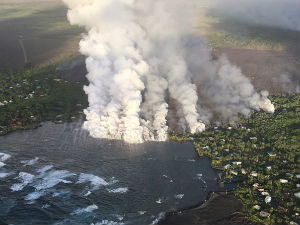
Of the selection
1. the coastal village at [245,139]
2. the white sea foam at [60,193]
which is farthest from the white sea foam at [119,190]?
the coastal village at [245,139]

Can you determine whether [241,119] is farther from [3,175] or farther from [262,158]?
[3,175]

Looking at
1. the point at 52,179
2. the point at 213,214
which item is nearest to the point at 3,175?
the point at 52,179

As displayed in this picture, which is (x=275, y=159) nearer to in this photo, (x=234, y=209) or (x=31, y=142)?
(x=234, y=209)

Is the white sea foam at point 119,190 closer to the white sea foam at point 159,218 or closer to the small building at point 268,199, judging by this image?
the white sea foam at point 159,218

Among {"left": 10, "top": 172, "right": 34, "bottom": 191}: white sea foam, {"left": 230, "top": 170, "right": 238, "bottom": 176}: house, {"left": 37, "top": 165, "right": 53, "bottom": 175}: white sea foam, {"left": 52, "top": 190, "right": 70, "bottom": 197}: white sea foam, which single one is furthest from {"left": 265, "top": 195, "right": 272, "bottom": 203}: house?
{"left": 10, "top": 172, "right": 34, "bottom": 191}: white sea foam

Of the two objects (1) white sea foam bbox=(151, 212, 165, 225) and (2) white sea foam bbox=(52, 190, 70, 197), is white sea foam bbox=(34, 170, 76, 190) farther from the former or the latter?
(1) white sea foam bbox=(151, 212, 165, 225)

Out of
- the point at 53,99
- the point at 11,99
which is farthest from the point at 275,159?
the point at 11,99

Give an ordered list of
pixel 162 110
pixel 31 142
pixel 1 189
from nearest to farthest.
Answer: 1. pixel 1 189
2. pixel 31 142
3. pixel 162 110
